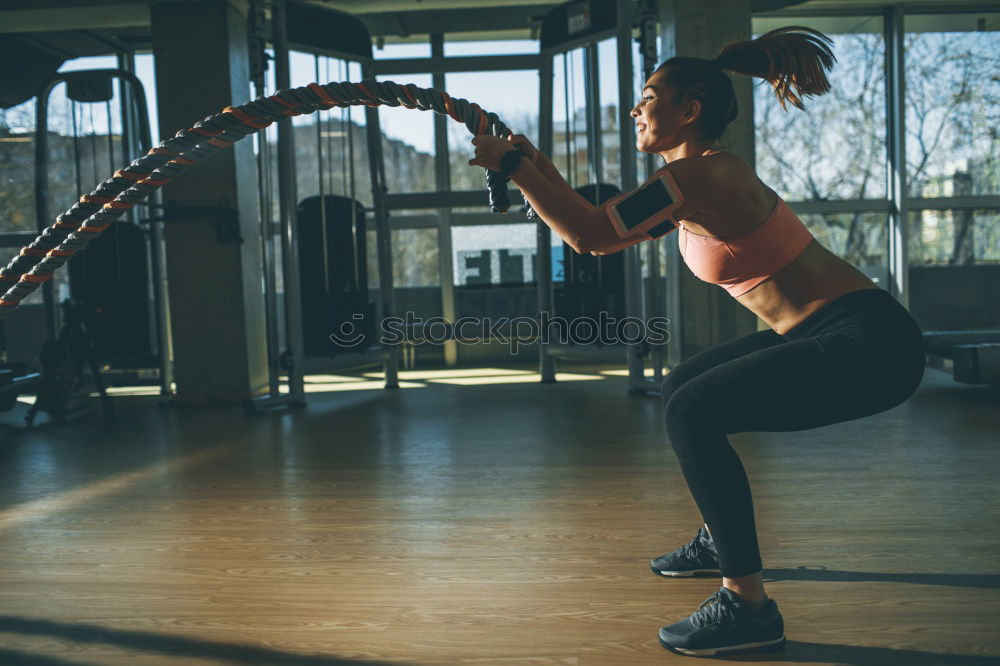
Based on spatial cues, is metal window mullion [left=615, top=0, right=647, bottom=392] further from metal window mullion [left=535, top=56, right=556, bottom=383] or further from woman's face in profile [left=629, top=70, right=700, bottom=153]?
woman's face in profile [left=629, top=70, right=700, bottom=153]

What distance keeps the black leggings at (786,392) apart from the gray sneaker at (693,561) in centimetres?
38

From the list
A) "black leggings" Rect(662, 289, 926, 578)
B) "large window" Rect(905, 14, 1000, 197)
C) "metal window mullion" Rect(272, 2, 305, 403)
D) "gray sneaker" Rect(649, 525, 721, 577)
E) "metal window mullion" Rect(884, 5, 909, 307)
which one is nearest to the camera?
"black leggings" Rect(662, 289, 926, 578)

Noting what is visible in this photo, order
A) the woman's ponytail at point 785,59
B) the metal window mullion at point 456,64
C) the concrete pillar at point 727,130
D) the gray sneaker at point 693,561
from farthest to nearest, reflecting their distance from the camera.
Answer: the metal window mullion at point 456,64 → the concrete pillar at point 727,130 → the gray sneaker at point 693,561 → the woman's ponytail at point 785,59

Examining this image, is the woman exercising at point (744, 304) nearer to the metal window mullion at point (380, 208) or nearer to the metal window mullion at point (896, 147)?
the metal window mullion at point (380, 208)

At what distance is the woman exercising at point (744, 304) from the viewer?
1423 millimetres

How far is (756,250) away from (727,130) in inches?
143

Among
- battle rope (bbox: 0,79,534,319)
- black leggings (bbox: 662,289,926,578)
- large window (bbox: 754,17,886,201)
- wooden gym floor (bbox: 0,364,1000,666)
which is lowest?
wooden gym floor (bbox: 0,364,1000,666)

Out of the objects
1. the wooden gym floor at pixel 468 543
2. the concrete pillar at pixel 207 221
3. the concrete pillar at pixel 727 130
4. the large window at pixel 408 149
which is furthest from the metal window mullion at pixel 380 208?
the concrete pillar at pixel 727 130

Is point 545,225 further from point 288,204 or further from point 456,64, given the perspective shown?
point 288,204

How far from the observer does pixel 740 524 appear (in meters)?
1.48

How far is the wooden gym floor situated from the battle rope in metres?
0.80

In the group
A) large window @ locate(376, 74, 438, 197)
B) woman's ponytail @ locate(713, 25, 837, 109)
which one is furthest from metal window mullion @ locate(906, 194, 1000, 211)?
woman's ponytail @ locate(713, 25, 837, 109)

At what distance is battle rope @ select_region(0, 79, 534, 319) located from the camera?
5.44ft

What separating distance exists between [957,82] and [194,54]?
555 centimetres
